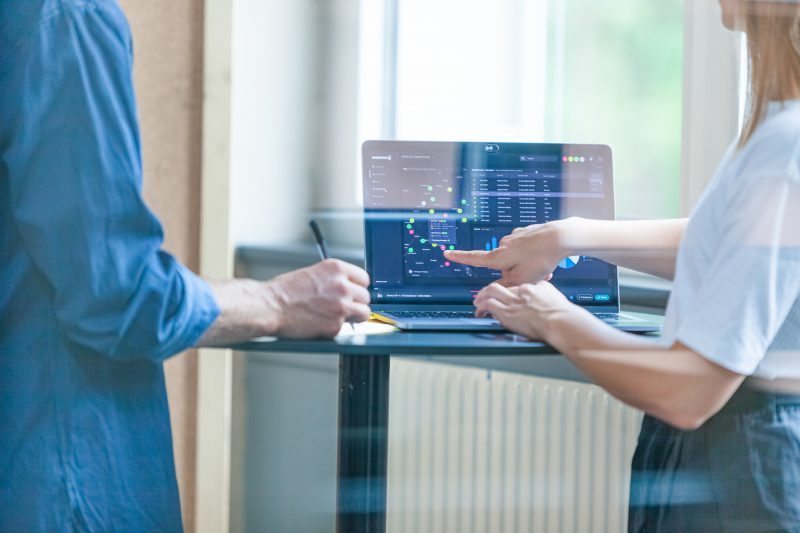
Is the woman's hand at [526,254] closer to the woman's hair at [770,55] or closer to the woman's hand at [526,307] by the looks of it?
the woman's hand at [526,307]

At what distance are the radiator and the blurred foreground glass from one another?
1.21ft

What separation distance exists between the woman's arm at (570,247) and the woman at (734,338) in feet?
0.41

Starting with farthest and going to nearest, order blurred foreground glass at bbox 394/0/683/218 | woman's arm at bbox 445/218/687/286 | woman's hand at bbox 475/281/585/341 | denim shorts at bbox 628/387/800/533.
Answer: blurred foreground glass at bbox 394/0/683/218
woman's arm at bbox 445/218/687/286
woman's hand at bbox 475/281/585/341
denim shorts at bbox 628/387/800/533

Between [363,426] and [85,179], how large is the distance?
0.47 metres

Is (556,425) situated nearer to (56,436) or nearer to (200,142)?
(200,142)

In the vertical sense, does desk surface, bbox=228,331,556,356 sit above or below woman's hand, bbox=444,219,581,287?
below

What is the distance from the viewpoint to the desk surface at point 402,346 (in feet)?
3.21

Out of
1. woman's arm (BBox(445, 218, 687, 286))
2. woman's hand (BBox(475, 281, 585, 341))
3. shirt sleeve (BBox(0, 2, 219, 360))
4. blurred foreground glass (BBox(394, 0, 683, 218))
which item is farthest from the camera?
blurred foreground glass (BBox(394, 0, 683, 218))

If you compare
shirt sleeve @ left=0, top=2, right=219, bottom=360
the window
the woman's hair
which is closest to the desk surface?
shirt sleeve @ left=0, top=2, right=219, bottom=360

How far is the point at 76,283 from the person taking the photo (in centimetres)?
82

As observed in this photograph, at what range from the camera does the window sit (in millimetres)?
1533

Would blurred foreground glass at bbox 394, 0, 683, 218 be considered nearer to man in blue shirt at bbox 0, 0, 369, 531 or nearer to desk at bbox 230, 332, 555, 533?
desk at bbox 230, 332, 555, 533

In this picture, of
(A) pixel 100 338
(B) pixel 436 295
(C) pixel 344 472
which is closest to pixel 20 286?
(A) pixel 100 338

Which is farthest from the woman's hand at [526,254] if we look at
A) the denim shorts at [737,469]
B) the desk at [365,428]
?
the denim shorts at [737,469]
